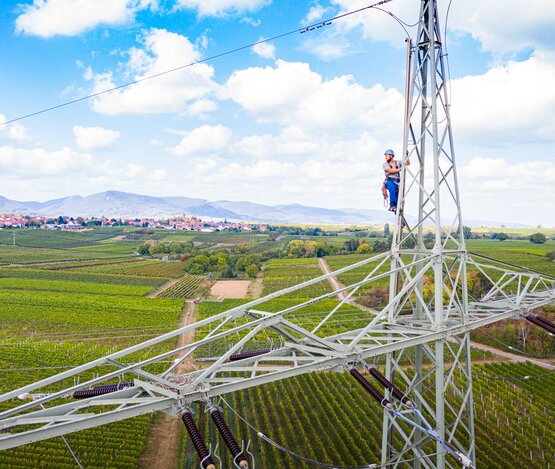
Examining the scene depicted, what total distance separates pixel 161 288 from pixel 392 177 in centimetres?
5990

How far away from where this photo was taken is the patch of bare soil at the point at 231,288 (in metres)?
59.1

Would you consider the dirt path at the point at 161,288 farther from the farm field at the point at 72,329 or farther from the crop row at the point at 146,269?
the crop row at the point at 146,269

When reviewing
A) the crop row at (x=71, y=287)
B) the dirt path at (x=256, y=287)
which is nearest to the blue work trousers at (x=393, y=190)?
the dirt path at (x=256, y=287)

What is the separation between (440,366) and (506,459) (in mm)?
11610

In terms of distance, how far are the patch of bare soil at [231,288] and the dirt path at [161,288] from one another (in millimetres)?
7622

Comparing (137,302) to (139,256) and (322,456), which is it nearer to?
(322,456)

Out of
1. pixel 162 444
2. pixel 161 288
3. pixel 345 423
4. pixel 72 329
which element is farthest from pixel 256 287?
pixel 162 444

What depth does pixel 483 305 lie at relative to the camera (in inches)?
471

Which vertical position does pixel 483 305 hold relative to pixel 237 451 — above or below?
above

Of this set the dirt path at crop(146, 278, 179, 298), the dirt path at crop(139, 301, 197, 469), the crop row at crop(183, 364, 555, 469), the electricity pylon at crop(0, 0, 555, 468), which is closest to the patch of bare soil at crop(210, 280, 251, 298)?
the dirt path at crop(146, 278, 179, 298)

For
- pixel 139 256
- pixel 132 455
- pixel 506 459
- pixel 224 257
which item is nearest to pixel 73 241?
pixel 139 256

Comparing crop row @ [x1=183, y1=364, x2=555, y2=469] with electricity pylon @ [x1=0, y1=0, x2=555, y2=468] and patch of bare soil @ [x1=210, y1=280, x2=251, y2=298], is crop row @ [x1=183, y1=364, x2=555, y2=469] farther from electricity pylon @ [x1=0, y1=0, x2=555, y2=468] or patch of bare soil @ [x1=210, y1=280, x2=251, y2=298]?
patch of bare soil @ [x1=210, y1=280, x2=251, y2=298]

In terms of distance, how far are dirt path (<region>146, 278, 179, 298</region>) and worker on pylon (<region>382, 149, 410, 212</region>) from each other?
53296 mm

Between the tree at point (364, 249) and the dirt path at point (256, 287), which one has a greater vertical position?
the tree at point (364, 249)
